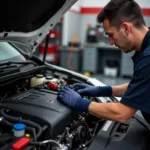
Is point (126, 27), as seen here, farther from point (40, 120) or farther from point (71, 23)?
point (71, 23)

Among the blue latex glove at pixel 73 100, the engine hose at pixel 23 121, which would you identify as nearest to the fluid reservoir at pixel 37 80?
the blue latex glove at pixel 73 100

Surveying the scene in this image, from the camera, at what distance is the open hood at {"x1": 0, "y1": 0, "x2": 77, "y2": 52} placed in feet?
4.59

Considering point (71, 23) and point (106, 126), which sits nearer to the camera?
point (106, 126)

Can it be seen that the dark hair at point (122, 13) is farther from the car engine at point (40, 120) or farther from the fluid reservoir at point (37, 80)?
the fluid reservoir at point (37, 80)

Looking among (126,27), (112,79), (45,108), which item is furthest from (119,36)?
(112,79)

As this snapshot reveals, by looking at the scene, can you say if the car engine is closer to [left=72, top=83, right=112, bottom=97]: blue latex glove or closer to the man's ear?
[left=72, top=83, right=112, bottom=97]: blue latex glove

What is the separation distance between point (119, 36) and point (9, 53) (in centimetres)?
107

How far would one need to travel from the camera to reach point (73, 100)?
1356mm

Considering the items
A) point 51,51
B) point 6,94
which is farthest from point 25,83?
point 51,51

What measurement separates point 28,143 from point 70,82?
44.0 inches

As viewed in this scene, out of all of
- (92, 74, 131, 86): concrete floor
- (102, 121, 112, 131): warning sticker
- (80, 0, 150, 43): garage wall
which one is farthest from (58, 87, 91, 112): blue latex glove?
(80, 0, 150, 43): garage wall

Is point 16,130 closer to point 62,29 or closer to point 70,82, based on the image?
point 70,82

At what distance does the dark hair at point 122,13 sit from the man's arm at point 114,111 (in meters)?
0.44

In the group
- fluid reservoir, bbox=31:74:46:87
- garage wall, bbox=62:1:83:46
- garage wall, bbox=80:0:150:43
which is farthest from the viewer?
garage wall, bbox=80:0:150:43
